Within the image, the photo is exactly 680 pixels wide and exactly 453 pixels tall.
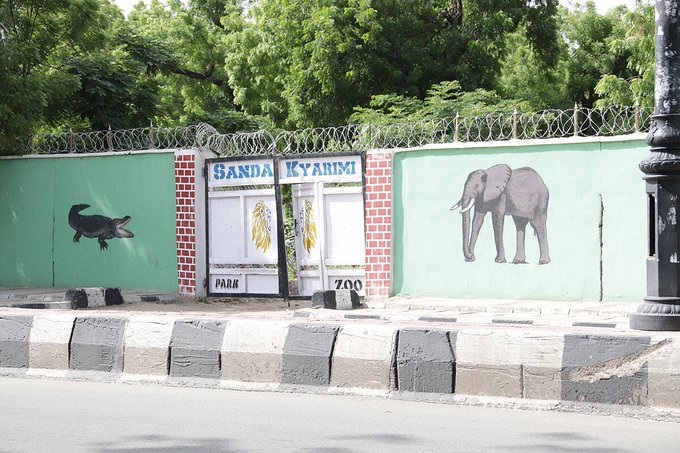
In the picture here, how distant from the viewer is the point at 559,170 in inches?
498

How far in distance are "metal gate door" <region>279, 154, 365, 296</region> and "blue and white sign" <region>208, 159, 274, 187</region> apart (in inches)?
10.6

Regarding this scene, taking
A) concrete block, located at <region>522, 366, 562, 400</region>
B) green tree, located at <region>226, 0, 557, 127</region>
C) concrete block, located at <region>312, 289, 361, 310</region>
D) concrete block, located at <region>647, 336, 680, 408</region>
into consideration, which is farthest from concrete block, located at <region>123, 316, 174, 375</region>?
green tree, located at <region>226, 0, 557, 127</region>

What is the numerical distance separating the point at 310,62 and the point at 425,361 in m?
18.0

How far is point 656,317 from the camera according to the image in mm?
7215

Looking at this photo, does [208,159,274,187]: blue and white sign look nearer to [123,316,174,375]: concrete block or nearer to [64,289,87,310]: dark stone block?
[64,289,87,310]: dark stone block

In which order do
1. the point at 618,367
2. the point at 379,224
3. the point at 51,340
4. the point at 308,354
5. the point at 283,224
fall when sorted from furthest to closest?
the point at 283,224
the point at 379,224
the point at 51,340
the point at 308,354
the point at 618,367

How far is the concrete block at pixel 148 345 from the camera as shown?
846 centimetres

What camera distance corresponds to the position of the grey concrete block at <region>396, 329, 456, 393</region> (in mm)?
7355

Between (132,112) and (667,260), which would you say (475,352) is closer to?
(667,260)

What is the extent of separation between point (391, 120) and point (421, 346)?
10484 mm

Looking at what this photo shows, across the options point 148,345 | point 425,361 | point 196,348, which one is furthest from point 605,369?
point 148,345

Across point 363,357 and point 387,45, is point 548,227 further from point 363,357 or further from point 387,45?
point 387,45

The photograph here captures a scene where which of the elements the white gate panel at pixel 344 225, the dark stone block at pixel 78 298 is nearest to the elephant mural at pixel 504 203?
the white gate panel at pixel 344 225

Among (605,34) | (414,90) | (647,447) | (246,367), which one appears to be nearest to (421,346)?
(246,367)
